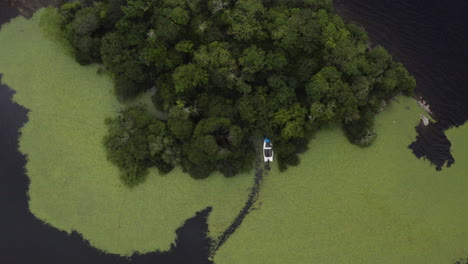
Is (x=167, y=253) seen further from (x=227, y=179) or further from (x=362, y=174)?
(x=362, y=174)

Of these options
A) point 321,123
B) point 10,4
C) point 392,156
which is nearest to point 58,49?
point 10,4

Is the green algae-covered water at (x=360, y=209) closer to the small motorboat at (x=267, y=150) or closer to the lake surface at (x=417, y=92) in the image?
the small motorboat at (x=267, y=150)

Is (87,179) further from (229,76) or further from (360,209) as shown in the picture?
(360,209)

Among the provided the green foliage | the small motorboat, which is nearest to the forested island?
the green foliage

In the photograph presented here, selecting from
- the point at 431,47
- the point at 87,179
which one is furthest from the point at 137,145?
the point at 431,47

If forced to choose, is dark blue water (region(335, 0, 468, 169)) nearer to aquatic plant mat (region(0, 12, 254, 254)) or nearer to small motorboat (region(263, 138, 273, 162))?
small motorboat (region(263, 138, 273, 162))

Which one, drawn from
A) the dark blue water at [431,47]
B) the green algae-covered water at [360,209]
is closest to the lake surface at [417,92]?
the dark blue water at [431,47]
